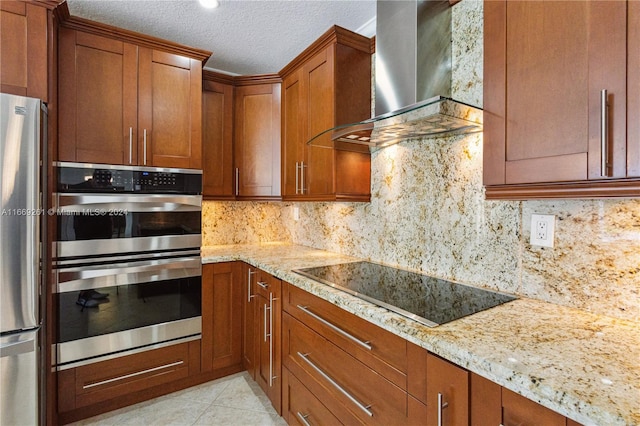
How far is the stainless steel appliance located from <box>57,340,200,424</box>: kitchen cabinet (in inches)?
2.4

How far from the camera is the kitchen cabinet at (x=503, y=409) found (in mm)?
703

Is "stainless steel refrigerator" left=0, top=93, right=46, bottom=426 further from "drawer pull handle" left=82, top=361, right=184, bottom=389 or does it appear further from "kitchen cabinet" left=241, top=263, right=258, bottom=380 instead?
"kitchen cabinet" left=241, top=263, right=258, bottom=380

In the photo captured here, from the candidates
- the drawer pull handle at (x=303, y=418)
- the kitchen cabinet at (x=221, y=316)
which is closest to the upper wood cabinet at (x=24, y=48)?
the kitchen cabinet at (x=221, y=316)

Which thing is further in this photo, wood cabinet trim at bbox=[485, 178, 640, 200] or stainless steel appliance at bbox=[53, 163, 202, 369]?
stainless steel appliance at bbox=[53, 163, 202, 369]

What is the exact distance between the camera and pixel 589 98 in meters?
0.85

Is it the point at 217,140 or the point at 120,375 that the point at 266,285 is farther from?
the point at 217,140

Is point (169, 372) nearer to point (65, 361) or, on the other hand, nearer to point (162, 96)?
point (65, 361)

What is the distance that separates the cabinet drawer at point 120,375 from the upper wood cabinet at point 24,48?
1.59 metres

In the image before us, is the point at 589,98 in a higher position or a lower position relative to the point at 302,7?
lower

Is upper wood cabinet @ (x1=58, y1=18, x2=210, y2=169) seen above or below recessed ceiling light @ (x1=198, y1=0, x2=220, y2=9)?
below

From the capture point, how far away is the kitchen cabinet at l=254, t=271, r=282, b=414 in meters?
1.86

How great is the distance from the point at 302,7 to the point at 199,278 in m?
1.88

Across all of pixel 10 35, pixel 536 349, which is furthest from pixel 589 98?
pixel 10 35

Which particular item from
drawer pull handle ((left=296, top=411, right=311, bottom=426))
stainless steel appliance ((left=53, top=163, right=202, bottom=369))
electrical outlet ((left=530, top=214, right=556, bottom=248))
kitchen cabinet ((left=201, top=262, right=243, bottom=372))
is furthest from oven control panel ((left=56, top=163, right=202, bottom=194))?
electrical outlet ((left=530, top=214, right=556, bottom=248))
